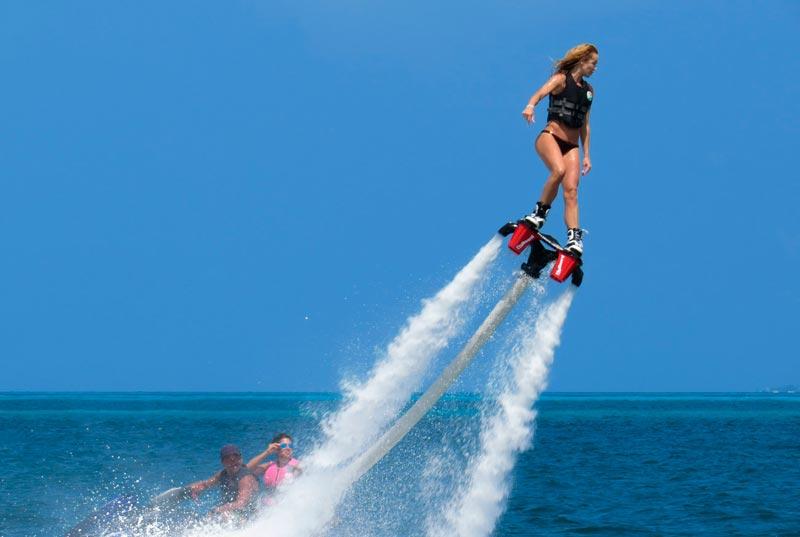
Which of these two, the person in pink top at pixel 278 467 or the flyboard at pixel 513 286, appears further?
the person in pink top at pixel 278 467

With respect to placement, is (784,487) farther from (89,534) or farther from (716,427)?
(716,427)

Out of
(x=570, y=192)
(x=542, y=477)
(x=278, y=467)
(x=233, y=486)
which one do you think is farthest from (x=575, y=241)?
(x=542, y=477)

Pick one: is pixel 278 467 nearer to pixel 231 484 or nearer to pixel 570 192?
pixel 231 484

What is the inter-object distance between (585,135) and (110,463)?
35.3 m

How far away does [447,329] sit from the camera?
45.1 ft

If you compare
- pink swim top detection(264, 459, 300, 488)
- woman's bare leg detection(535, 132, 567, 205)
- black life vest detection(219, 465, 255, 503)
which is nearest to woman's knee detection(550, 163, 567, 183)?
woman's bare leg detection(535, 132, 567, 205)

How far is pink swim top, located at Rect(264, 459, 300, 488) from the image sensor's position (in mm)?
18141

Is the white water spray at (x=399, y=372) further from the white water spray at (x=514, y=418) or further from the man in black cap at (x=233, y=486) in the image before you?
the man in black cap at (x=233, y=486)

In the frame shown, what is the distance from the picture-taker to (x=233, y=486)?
18.9 meters

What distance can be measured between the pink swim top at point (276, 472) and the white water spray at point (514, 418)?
3603mm

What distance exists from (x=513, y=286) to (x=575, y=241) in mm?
969

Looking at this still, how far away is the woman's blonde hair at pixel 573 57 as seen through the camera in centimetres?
1249

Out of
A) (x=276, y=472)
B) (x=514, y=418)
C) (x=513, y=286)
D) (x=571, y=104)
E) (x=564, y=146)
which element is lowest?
(x=276, y=472)

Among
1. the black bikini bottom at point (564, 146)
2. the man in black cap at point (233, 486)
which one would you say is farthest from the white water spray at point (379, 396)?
the man in black cap at point (233, 486)
